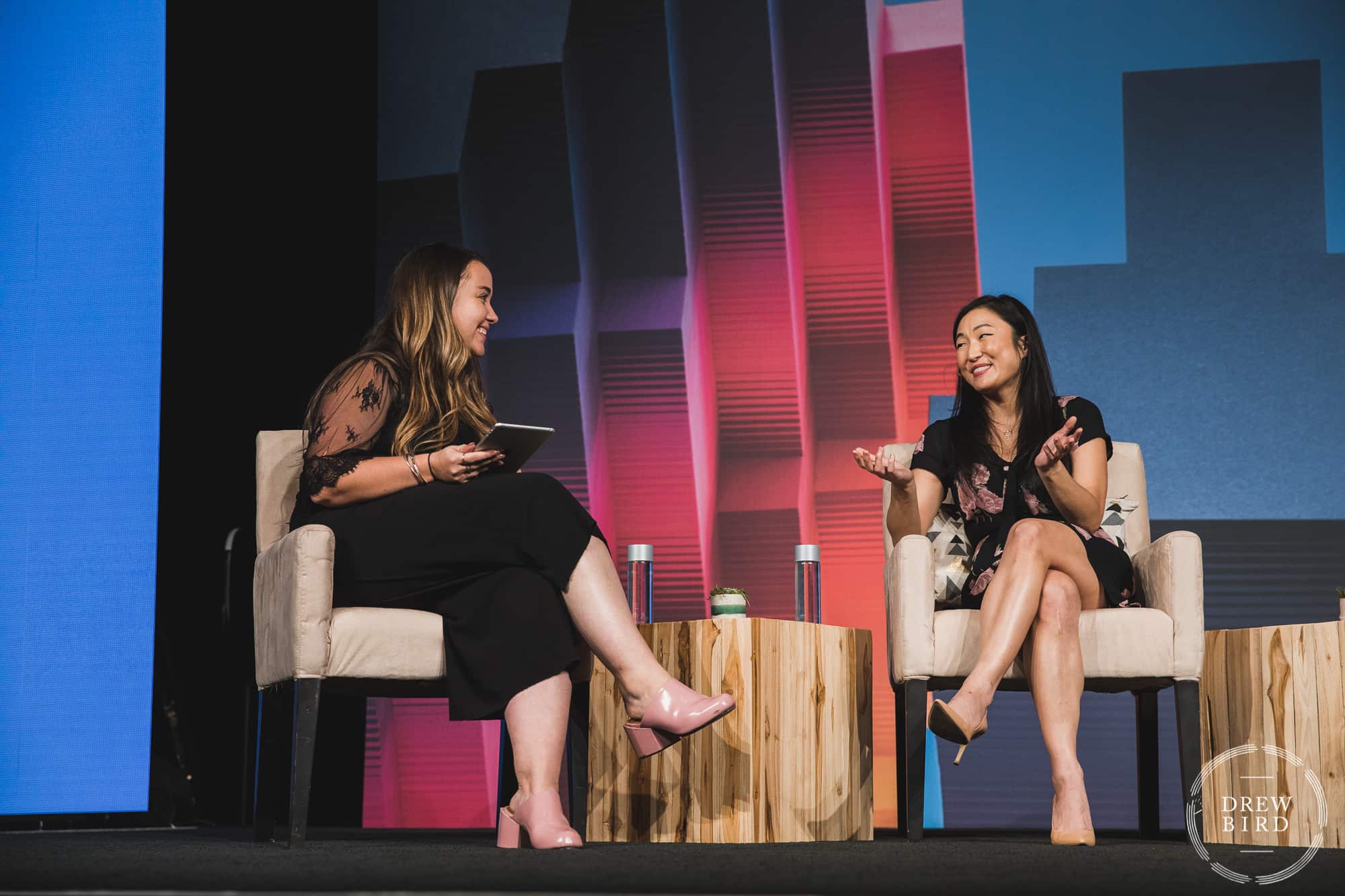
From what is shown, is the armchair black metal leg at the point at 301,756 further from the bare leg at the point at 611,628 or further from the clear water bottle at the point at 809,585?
the clear water bottle at the point at 809,585

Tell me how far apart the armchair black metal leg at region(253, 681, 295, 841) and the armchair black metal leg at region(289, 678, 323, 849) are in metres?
0.22

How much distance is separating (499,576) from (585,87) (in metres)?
2.15

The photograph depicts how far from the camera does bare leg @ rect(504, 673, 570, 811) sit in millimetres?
2020

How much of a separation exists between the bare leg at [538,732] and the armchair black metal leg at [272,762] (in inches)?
21.6

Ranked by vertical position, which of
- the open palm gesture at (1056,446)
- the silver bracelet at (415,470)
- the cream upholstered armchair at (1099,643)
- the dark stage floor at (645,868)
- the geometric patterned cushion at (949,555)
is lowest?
the dark stage floor at (645,868)

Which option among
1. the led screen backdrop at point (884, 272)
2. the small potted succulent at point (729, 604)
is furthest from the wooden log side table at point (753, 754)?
the led screen backdrop at point (884, 272)

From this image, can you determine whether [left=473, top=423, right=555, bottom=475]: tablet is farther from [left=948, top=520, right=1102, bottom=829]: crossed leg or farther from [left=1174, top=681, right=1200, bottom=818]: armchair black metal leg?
[left=1174, top=681, right=1200, bottom=818]: armchair black metal leg

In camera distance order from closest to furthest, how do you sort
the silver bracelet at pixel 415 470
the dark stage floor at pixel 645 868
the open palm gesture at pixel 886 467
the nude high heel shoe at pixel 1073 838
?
the dark stage floor at pixel 645 868, the nude high heel shoe at pixel 1073 838, the silver bracelet at pixel 415 470, the open palm gesture at pixel 886 467

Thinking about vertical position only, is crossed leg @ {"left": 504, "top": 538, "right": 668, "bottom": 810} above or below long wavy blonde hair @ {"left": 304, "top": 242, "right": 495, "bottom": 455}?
below

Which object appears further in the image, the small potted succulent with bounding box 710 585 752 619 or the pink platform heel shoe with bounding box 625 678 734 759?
the small potted succulent with bounding box 710 585 752 619

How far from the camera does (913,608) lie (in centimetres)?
244

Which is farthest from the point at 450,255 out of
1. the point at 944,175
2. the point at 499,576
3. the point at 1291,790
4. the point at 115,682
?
the point at 1291,790

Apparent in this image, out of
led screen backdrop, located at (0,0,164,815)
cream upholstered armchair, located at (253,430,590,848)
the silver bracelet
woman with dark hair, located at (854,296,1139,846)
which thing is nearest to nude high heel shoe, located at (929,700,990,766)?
woman with dark hair, located at (854,296,1139,846)

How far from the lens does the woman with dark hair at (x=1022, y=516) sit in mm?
2184
